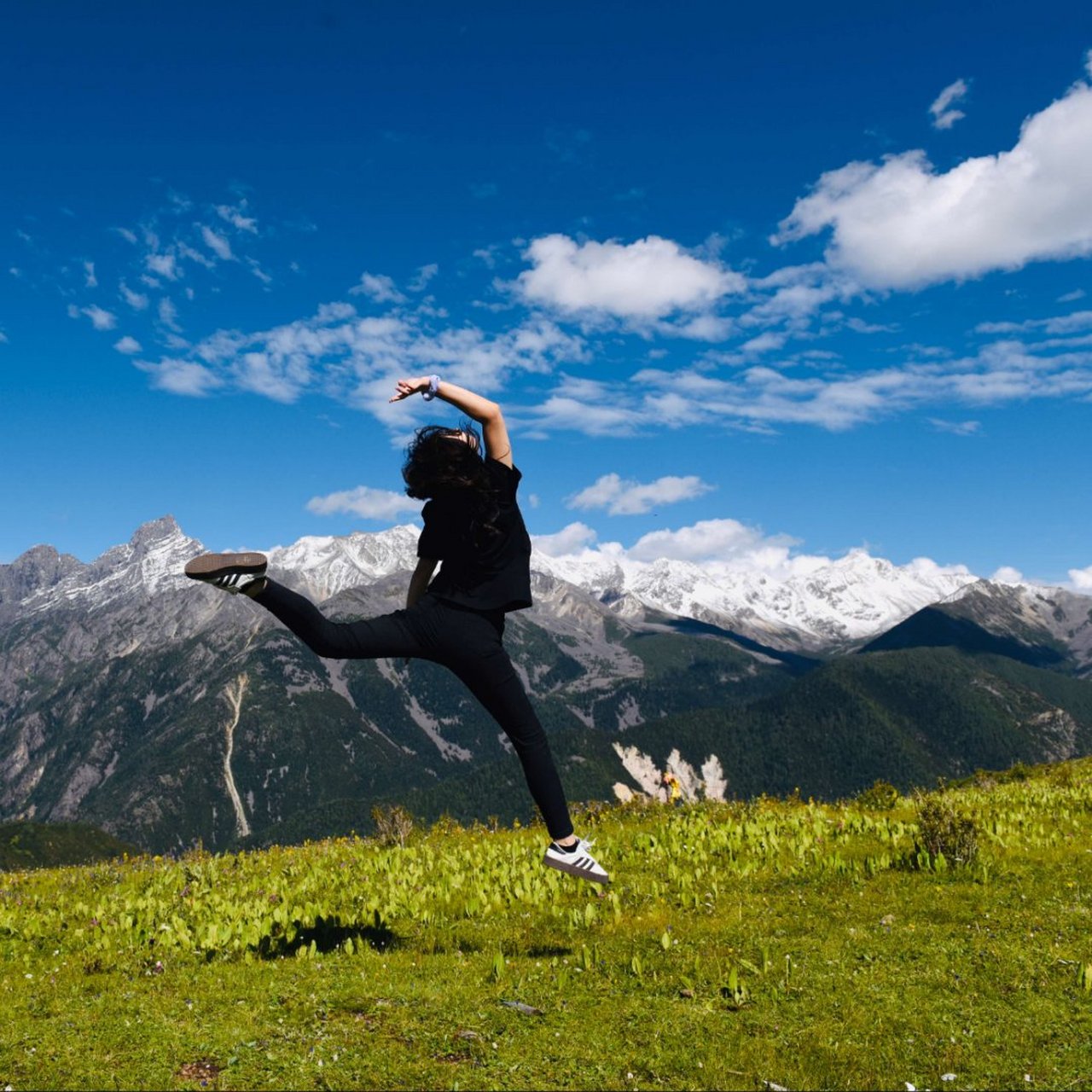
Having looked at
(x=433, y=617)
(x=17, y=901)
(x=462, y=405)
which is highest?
(x=462, y=405)

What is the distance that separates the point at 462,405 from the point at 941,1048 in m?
5.65

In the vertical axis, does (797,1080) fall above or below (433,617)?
below

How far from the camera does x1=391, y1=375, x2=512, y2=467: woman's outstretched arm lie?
717 cm

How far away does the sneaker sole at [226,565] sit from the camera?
637cm

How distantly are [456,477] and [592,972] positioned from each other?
158 inches

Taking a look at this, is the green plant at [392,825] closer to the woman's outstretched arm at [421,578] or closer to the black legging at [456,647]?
the black legging at [456,647]

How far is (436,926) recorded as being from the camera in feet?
26.9

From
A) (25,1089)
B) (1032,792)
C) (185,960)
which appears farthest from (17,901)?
(1032,792)

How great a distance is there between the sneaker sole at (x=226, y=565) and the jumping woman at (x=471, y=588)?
249mm

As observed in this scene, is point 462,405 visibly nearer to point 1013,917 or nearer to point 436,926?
point 436,926

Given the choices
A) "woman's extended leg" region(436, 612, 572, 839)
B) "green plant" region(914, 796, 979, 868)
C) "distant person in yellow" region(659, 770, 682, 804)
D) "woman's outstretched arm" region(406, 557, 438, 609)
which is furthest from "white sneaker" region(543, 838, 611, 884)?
"distant person in yellow" region(659, 770, 682, 804)

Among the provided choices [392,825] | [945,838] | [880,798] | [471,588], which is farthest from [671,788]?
[471,588]

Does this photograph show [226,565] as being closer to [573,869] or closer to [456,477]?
[456,477]

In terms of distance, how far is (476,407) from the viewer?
7203 millimetres
